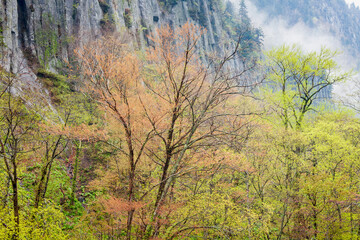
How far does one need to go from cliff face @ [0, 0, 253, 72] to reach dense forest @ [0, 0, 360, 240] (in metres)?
1.33

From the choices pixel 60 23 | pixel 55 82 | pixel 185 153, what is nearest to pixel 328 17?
pixel 60 23

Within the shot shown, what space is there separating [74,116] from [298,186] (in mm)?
13356

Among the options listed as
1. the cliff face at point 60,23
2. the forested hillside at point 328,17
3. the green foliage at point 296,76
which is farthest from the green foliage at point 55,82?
the forested hillside at point 328,17

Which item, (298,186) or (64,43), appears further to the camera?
(64,43)

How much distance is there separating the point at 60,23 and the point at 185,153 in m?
22.6

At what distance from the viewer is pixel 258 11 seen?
150 m

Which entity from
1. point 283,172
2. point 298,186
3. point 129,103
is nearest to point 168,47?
point 129,103

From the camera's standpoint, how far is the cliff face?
17.5m

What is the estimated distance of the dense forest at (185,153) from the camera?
704 centimetres

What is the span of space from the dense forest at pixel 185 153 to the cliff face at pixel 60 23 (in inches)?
52.3

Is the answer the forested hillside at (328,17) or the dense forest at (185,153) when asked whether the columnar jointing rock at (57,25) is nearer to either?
the dense forest at (185,153)

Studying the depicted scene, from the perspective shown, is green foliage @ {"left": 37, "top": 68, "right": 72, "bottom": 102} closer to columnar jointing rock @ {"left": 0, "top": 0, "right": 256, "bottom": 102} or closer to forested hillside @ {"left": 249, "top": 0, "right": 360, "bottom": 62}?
columnar jointing rock @ {"left": 0, "top": 0, "right": 256, "bottom": 102}

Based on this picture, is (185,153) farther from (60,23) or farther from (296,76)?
(60,23)

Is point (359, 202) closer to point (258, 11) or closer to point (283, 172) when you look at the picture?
point (283, 172)
